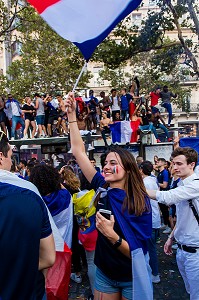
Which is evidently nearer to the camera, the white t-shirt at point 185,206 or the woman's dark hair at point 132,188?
the woman's dark hair at point 132,188

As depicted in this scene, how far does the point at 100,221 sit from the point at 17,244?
0.93 metres

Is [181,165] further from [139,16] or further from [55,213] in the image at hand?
[139,16]

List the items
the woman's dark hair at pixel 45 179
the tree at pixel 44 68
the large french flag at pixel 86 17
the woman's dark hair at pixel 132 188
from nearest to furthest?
the woman's dark hair at pixel 132 188 < the large french flag at pixel 86 17 < the woman's dark hair at pixel 45 179 < the tree at pixel 44 68

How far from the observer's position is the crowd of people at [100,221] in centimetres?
169

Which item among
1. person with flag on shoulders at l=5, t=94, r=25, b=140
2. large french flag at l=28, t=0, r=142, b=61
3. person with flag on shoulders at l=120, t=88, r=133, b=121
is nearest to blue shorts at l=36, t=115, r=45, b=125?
person with flag on shoulders at l=5, t=94, r=25, b=140

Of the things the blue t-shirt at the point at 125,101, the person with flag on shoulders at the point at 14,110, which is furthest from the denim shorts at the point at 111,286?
the blue t-shirt at the point at 125,101

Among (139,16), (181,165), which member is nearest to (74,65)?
(181,165)

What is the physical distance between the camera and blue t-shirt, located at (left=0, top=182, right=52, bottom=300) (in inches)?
65.6

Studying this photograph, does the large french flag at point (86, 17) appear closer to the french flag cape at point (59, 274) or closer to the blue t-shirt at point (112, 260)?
the blue t-shirt at point (112, 260)

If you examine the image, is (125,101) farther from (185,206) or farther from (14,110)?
(185,206)

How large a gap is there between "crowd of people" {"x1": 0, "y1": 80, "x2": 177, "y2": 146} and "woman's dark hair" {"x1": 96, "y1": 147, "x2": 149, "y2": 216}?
1164cm

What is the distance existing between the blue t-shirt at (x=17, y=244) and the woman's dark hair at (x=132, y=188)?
106cm

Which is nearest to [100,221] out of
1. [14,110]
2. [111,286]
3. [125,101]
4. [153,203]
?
[111,286]

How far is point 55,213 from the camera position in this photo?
4.49 m
